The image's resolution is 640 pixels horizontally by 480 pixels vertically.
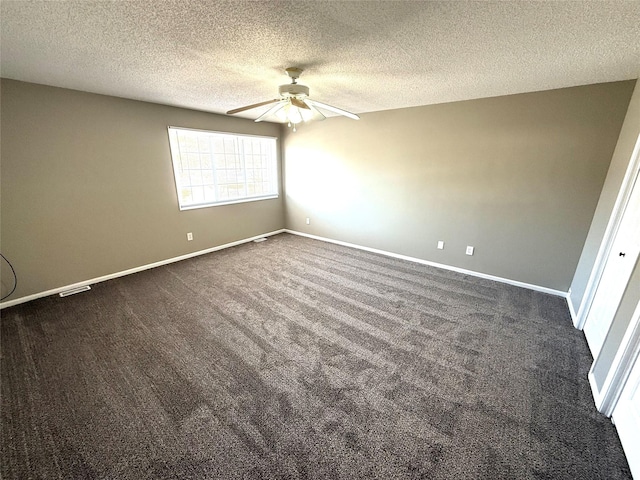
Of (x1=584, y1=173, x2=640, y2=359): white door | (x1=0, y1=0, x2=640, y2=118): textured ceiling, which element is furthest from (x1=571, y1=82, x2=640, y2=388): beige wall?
Result: (x1=0, y1=0, x2=640, y2=118): textured ceiling

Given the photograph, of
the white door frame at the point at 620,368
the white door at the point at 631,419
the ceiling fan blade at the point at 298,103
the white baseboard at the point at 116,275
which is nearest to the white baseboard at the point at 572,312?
the white door frame at the point at 620,368

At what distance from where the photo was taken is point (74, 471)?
50.8 inches

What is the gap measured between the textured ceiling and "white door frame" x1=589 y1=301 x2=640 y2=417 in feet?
5.57

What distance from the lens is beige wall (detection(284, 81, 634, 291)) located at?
2666mm

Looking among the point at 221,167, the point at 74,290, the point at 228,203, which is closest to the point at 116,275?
the point at 74,290

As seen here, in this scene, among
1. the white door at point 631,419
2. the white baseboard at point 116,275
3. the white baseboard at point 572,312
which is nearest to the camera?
the white door at point 631,419

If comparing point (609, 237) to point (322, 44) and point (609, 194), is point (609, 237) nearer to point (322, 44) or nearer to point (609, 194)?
point (609, 194)

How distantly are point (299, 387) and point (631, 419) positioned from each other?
1.90m

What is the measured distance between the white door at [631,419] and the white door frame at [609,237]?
1.13 meters

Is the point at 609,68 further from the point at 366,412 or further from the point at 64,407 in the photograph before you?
the point at 64,407

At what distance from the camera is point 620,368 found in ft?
4.97

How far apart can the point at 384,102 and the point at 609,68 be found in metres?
2.02

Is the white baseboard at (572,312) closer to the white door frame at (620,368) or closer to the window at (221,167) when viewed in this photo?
the white door frame at (620,368)

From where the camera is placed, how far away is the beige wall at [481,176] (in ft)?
8.75
